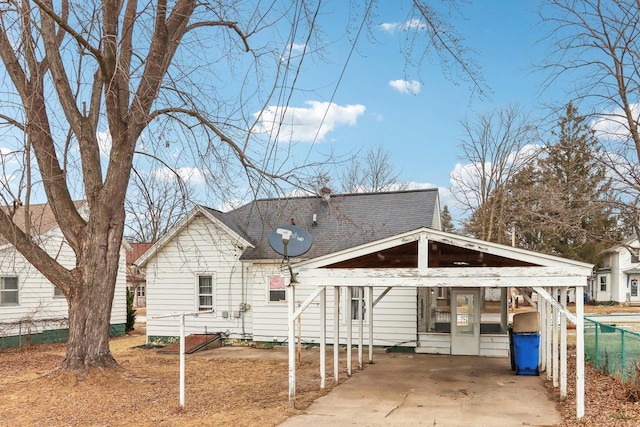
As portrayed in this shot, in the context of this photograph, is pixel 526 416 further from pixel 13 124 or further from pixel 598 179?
pixel 13 124

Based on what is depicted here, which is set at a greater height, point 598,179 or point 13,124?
point 13,124

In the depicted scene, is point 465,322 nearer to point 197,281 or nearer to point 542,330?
point 542,330

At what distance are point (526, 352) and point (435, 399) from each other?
323 centimetres

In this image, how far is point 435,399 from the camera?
923 centimetres

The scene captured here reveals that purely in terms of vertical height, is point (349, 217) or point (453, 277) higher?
point (349, 217)

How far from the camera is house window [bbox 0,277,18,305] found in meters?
17.8

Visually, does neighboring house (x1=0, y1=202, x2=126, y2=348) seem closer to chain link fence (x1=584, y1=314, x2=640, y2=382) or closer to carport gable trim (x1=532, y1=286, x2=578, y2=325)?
carport gable trim (x1=532, y1=286, x2=578, y2=325)

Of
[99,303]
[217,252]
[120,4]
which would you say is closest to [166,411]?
[99,303]

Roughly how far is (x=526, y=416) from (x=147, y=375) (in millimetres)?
7269

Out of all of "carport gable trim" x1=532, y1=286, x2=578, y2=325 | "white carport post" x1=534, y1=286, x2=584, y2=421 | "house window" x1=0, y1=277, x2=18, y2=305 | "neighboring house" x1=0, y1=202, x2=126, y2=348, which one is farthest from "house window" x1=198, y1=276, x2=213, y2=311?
"white carport post" x1=534, y1=286, x2=584, y2=421

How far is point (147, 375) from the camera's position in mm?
11094

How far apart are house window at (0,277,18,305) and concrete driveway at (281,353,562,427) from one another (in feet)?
41.3

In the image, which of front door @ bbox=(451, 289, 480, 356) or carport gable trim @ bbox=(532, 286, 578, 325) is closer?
carport gable trim @ bbox=(532, 286, 578, 325)

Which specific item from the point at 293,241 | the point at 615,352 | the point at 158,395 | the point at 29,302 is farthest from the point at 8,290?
the point at 615,352
